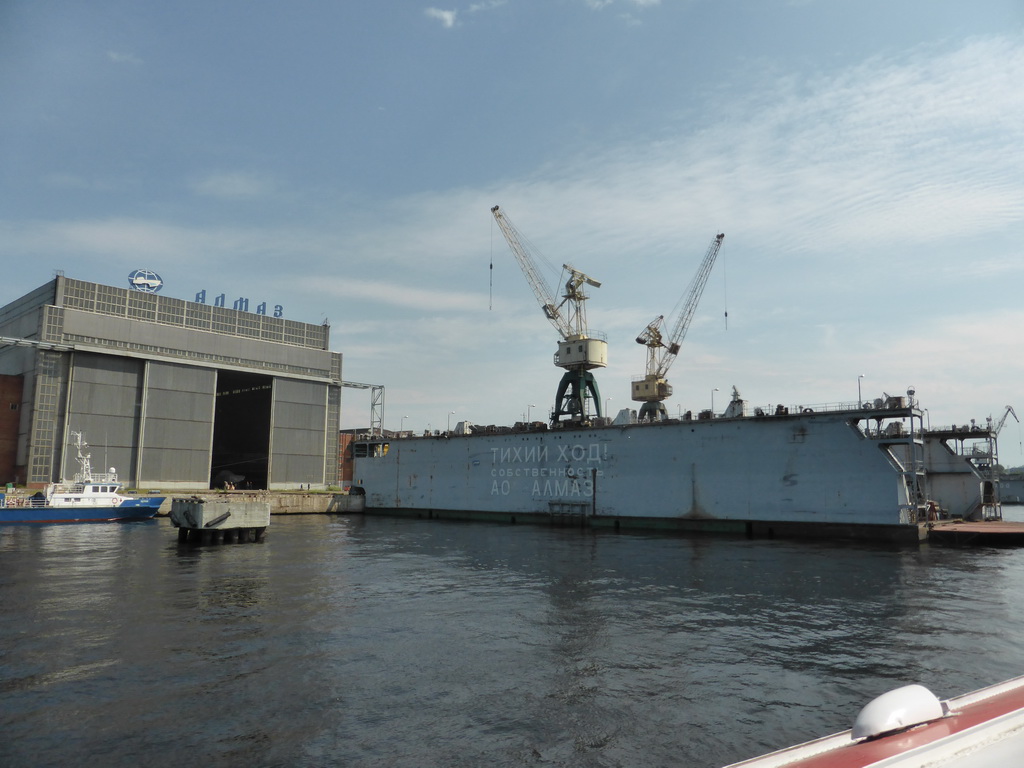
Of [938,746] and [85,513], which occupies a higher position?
[938,746]

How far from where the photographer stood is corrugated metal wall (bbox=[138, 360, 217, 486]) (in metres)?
84.0

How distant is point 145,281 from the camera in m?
86.4

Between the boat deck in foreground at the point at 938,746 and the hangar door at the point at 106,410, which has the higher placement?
the hangar door at the point at 106,410

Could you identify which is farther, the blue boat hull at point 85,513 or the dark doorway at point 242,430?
the dark doorway at point 242,430

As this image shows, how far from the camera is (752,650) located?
19.0m

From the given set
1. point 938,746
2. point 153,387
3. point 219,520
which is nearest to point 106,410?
point 153,387

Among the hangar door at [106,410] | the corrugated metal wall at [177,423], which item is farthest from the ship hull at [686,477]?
the hangar door at [106,410]

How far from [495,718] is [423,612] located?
10.6 m

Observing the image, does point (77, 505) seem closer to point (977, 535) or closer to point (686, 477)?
point (686, 477)

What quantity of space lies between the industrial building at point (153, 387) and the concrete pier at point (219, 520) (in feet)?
129

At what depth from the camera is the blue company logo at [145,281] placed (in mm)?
85875

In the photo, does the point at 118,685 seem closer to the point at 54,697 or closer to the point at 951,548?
the point at 54,697

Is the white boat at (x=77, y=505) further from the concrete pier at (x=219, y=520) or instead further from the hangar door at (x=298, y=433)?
the hangar door at (x=298, y=433)

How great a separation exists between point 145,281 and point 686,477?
7221cm
